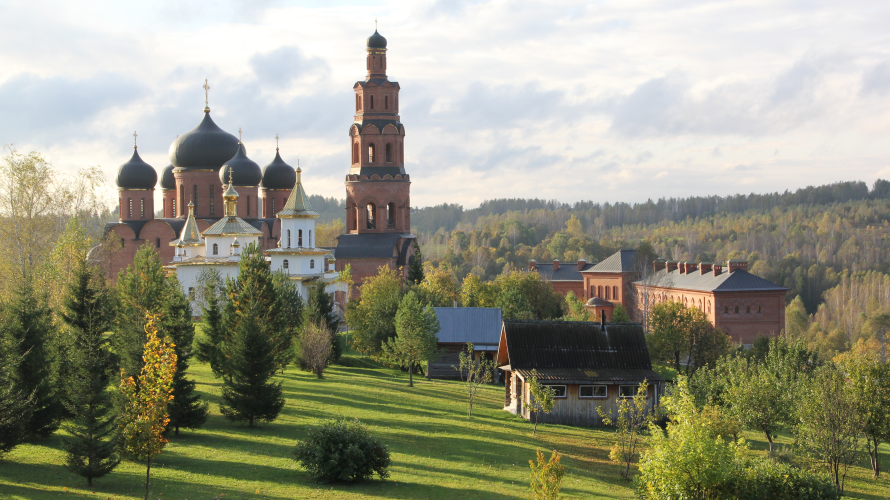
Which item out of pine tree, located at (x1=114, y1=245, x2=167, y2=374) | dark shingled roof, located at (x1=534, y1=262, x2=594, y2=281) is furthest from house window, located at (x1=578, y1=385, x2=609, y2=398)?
dark shingled roof, located at (x1=534, y1=262, x2=594, y2=281)

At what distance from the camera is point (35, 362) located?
62.0 ft

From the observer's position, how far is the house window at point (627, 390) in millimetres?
27688

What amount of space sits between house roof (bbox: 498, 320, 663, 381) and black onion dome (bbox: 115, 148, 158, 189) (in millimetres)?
37110

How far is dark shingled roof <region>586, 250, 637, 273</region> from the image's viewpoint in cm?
7025

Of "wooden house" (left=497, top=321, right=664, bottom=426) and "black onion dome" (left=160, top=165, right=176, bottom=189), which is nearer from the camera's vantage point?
"wooden house" (left=497, top=321, right=664, bottom=426)

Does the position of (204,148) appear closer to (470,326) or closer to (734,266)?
(470,326)

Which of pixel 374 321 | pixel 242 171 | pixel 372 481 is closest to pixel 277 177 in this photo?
pixel 242 171

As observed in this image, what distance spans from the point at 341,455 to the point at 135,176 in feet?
149

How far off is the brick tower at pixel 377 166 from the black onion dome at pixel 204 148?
8.72 meters

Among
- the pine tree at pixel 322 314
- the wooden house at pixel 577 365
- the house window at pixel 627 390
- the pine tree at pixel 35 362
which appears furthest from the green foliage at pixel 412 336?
the pine tree at pixel 35 362

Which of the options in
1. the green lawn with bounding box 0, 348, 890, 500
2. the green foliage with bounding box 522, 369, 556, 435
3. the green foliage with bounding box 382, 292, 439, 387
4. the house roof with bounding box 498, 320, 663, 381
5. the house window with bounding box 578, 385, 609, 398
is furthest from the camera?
the green foliage with bounding box 382, 292, 439, 387

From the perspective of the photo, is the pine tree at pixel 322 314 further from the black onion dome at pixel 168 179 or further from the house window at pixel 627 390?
the black onion dome at pixel 168 179

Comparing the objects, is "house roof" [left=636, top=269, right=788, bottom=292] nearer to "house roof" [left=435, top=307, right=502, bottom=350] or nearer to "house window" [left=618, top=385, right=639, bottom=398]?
"house roof" [left=435, top=307, right=502, bottom=350]

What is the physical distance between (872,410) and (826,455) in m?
3.11
